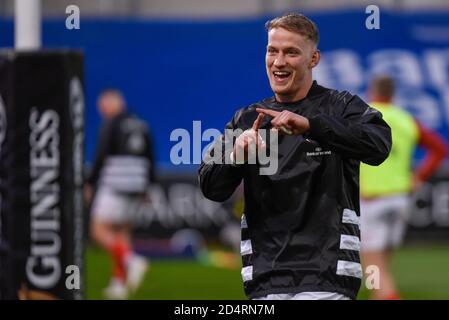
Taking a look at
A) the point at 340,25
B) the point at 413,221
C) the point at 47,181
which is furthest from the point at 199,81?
the point at 47,181

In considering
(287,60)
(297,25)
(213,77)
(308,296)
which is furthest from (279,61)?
(213,77)

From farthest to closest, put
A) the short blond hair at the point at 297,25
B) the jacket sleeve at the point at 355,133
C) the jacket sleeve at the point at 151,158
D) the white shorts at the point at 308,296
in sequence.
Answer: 1. the jacket sleeve at the point at 151,158
2. the short blond hair at the point at 297,25
3. the white shorts at the point at 308,296
4. the jacket sleeve at the point at 355,133

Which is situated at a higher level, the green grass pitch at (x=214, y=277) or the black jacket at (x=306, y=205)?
the black jacket at (x=306, y=205)

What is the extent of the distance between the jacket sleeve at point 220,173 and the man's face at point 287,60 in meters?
0.36

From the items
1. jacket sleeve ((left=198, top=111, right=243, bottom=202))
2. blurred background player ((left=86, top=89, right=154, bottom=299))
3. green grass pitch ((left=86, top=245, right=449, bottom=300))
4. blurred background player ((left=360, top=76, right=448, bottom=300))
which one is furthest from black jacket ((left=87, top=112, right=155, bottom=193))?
jacket sleeve ((left=198, top=111, right=243, bottom=202))

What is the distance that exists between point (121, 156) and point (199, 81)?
1.81 meters

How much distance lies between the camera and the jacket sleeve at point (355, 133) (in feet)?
16.4

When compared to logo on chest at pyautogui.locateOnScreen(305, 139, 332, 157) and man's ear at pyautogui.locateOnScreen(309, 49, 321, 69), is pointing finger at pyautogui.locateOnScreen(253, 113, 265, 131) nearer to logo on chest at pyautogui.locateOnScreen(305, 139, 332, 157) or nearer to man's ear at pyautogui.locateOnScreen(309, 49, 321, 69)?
logo on chest at pyautogui.locateOnScreen(305, 139, 332, 157)

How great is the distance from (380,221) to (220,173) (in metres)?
6.57

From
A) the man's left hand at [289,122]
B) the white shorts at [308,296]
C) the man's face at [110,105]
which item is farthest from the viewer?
the man's face at [110,105]

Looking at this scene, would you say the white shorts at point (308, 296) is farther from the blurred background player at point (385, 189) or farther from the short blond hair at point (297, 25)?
the blurred background player at point (385, 189)

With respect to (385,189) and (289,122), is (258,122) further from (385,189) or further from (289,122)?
(385,189)

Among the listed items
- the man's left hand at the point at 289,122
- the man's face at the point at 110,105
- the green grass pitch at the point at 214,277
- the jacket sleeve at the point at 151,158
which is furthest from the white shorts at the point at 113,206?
the man's left hand at the point at 289,122

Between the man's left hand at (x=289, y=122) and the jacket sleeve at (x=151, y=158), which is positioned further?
the jacket sleeve at (x=151, y=158)
